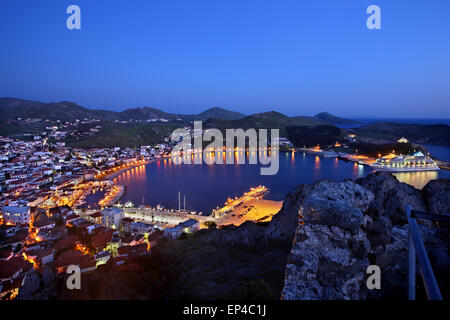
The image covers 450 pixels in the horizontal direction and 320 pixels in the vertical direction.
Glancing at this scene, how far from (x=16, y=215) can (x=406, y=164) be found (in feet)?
93.1

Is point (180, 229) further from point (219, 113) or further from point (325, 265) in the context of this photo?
point (219, 113)

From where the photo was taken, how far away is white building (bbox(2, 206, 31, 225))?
437 inches

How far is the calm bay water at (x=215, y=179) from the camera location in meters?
15.5

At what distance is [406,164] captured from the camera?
2448cm

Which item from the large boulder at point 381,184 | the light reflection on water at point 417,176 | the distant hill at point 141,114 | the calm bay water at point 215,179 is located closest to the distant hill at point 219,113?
the distant hill at point 141,114

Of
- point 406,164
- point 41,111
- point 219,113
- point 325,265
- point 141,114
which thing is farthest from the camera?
point 219,113

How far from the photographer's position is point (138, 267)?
615 centimetres

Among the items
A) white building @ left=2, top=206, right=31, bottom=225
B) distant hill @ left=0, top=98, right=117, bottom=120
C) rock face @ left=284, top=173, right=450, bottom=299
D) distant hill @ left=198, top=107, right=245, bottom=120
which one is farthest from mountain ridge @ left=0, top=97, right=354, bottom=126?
rock face @ left=284, top=173, right=450, bottom=299

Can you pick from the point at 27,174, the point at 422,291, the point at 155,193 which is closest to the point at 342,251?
the point at 422,291

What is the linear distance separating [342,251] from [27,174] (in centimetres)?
2374

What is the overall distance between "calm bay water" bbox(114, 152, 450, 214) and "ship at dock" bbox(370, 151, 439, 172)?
0.93m

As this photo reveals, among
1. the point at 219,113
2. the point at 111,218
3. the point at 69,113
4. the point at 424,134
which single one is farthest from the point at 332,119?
the point at 111,218

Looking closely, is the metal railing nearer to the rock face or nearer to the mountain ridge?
the rock face

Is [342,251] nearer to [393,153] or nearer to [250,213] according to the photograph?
[250,213]
